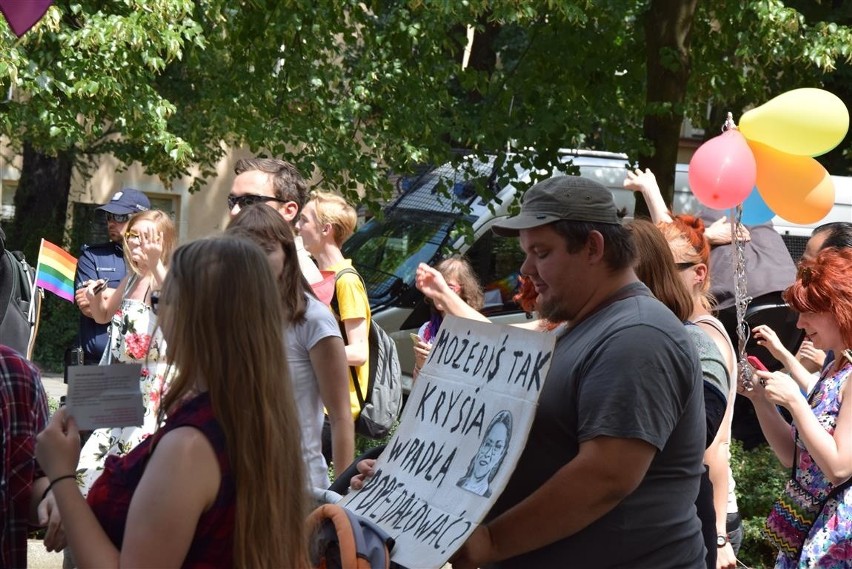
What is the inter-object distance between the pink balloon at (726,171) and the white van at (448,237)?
4.25 metres

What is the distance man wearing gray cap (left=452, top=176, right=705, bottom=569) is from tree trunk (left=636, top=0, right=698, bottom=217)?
751 cm

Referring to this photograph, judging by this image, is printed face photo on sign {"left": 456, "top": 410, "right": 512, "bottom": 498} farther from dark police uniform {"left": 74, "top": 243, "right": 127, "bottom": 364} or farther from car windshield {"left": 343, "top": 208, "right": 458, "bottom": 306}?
car windshield {"left": 343, "top": 208, "right": 458, "bottom": 306}

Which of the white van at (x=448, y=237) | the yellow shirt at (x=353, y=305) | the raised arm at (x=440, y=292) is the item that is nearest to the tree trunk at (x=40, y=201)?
the white van at (x=448, y=237)

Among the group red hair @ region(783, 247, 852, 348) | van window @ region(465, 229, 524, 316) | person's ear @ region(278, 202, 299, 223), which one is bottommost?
van window @ region(465, 229, 524, 316)

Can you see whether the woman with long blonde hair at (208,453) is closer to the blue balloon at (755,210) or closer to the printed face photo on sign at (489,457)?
the printed face photo on sign at (489,457)

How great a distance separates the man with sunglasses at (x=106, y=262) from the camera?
6500mm

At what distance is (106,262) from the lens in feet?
23.9

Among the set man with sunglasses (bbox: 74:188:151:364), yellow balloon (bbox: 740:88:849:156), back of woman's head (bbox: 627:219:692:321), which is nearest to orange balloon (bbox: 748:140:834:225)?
yellow balloon (bbox: 740:88:849:156)

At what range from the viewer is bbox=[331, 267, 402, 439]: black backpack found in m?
5.02

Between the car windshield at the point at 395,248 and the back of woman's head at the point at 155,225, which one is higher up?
the back of woman's head at the point at 155,225

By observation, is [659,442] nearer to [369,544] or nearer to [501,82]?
[369,544]

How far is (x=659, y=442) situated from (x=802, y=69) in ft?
39.0

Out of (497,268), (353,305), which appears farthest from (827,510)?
(497,268)

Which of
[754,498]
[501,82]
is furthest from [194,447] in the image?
[501,82]
